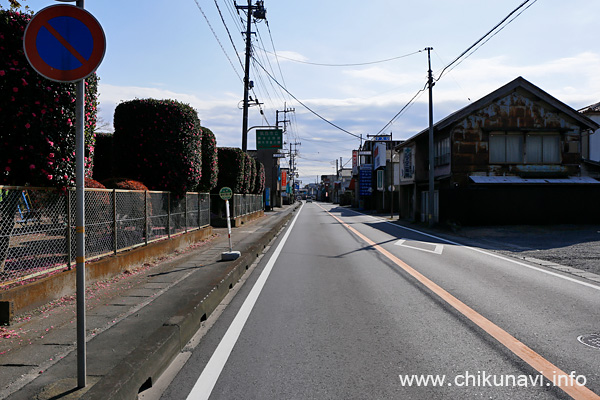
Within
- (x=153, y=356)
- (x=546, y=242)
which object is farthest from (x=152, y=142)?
(x=546, y=242)

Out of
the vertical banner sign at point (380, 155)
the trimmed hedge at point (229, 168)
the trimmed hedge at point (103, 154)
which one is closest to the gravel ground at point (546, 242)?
the trimmed hedge at point (229, 168)

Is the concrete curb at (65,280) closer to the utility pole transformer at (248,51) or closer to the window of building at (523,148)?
the utility pole transformer at (248,51)

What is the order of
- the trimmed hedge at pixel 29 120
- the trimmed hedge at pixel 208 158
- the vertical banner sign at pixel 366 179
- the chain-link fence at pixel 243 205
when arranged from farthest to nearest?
1. the vertical banner sign at pixel 366 179
2. the chain-link fence at pixel 243 205
3. the trimmed hedge at pixel 208 158
4. the trimmed hedge at pixel 29 120

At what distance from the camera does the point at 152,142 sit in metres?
12.9

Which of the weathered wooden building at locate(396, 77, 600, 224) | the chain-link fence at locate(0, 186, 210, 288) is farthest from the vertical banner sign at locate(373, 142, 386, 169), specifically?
the chain-link fence at locate(0, 186, 210, 288)

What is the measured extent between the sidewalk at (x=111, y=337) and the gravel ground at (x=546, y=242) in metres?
8.74

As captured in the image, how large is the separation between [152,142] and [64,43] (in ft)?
33.0

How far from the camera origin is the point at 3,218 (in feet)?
17.6

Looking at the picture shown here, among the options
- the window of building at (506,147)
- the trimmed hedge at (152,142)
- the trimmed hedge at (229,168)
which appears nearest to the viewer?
the trimmed hedge at (152,142)

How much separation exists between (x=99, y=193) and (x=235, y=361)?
5.18 metres

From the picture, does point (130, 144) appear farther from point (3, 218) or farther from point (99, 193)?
point (3, 218)

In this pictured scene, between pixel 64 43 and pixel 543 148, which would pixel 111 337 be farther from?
pixel 543 148

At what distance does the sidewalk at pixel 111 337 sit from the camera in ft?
11.1

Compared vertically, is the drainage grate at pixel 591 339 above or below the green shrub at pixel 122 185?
below
